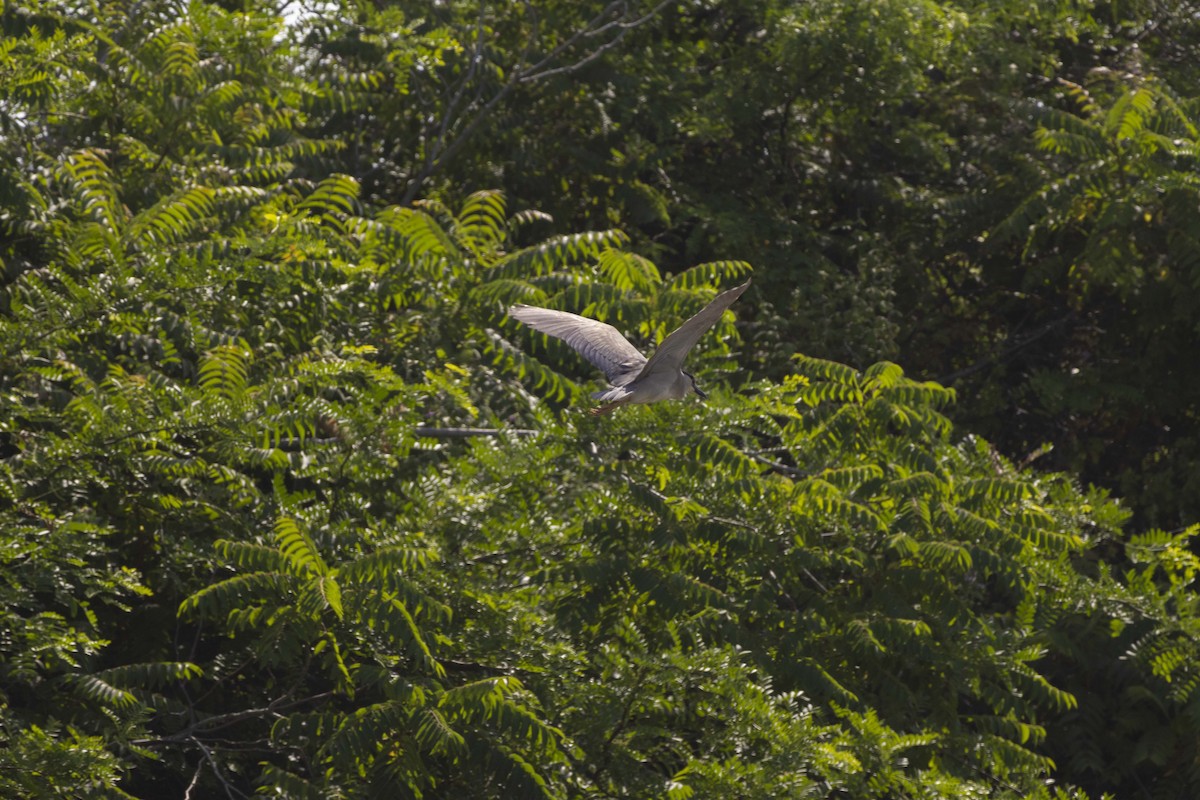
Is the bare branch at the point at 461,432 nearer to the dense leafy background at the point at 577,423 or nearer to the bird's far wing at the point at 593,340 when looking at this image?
the dense leafy background at the point at 577,423

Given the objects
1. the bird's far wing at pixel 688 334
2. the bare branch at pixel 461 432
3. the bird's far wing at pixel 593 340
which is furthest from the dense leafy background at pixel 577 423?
the bird's far wing at pixel 688 334

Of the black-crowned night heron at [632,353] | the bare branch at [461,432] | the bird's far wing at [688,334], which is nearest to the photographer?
the bird's far wing at [688,334]

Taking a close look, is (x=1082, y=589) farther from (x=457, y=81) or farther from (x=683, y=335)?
(x=457, y=81)

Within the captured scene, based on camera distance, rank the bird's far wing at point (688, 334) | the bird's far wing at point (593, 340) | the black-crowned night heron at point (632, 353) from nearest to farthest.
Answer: the bird's far wing at point (688, 334)
the black-crowned night heron at point (632, 353)
the bird's far wing at point (593, 340)

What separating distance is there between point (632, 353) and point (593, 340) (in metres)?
0.15

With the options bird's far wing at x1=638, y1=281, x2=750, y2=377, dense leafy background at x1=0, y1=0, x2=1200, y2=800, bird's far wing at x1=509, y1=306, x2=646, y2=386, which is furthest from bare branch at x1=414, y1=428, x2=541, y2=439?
bird's far wing at x1=638, y1=281, x2=750, y2=377

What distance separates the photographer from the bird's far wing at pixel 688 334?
3600mm

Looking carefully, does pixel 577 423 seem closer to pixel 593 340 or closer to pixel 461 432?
pixel 461 432

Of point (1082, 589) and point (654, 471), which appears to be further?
point (1082, 589)

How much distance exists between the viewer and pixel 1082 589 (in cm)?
666

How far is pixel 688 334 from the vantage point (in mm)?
4023

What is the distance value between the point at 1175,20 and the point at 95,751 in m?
10.4

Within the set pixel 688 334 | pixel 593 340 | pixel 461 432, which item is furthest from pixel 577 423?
pixel 688 334

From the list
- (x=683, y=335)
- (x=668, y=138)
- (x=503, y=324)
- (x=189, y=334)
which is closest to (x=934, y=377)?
(x=668, y=138)
